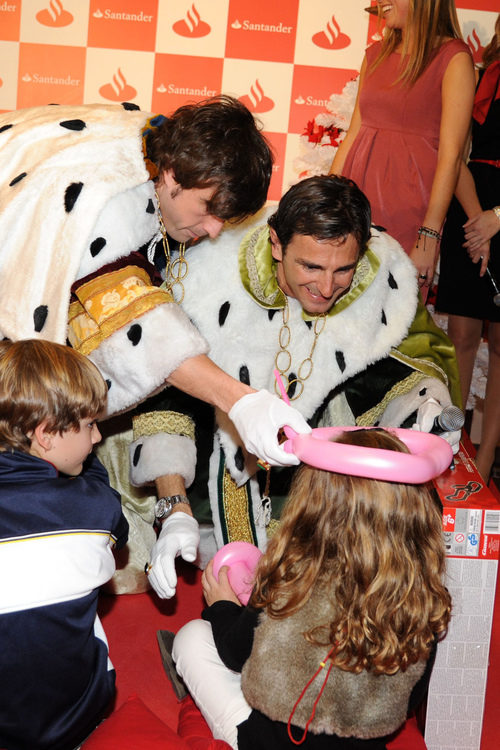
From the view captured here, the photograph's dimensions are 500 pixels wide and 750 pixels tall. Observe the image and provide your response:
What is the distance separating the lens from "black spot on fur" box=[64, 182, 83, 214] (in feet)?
6.38

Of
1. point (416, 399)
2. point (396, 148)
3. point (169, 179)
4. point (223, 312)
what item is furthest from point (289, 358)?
point (396, 148)

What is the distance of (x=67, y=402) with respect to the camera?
1.73 metres

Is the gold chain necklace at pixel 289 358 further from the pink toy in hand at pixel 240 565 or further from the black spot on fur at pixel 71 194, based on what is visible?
the black spot on fur at pixel 71 194

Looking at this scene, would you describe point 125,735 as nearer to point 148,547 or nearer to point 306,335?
point 148,547

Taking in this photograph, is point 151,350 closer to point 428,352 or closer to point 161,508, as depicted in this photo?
point 161,508

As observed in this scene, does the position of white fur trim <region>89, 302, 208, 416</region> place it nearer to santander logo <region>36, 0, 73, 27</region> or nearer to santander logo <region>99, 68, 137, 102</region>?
santander logo <region>99, 68, 137, 102</region>

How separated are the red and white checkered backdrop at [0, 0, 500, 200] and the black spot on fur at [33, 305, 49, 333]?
2.59 meters

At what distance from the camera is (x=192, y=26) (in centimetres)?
418

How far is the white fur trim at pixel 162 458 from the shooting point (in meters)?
2.24

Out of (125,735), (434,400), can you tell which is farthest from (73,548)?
(434,400)

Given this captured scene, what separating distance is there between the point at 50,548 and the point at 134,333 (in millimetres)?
546

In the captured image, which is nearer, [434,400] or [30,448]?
[30,448]

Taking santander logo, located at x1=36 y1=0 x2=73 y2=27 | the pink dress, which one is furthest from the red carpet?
santander logo, located at x1=36 y1=0 x2=73 y2=27

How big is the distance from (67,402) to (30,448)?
0.41ft
